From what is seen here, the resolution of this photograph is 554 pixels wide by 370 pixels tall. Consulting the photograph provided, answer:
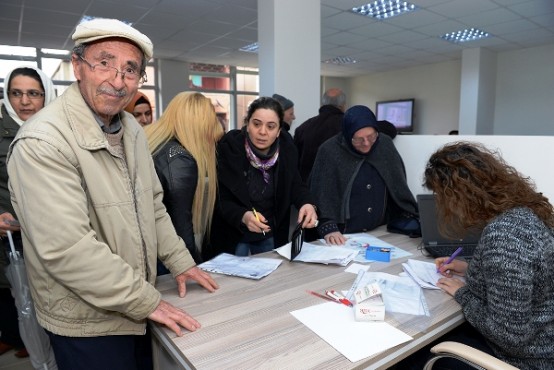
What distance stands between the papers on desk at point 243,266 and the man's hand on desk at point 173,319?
0.37 metres

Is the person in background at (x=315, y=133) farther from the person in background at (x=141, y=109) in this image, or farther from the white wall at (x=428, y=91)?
the white wall at (x=428, y=91)

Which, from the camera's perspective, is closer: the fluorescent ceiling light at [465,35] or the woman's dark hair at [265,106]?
the woman's dark hair at [265,106]

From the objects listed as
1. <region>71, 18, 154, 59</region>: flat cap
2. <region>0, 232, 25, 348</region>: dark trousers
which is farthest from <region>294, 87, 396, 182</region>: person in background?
<region>71, 18, 154, 59</region>: flat cap

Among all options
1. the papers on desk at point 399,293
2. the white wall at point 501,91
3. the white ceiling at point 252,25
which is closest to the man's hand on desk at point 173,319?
the papers on desk at point 399,293

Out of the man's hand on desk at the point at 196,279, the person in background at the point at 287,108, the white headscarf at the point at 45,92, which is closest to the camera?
the man's hand on desk at the point at 196,279

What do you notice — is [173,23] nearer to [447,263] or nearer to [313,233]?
[313,233]

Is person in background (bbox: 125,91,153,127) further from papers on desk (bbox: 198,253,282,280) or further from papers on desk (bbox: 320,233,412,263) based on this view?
papers on desk (bbox: 320,233,412,263)

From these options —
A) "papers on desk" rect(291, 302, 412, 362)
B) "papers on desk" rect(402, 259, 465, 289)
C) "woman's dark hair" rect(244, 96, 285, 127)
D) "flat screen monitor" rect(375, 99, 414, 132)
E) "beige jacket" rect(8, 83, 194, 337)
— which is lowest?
"papers on desk" rect(291, 302, 412, 362)

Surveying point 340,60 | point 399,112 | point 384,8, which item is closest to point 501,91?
point 399,112

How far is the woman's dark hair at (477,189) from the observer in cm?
113

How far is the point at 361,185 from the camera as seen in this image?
2018mm

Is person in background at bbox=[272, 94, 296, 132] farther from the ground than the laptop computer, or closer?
farther from the ground

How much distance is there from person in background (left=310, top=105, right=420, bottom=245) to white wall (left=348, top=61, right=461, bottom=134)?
7.54 metres

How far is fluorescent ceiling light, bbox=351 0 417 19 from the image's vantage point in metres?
5.03
